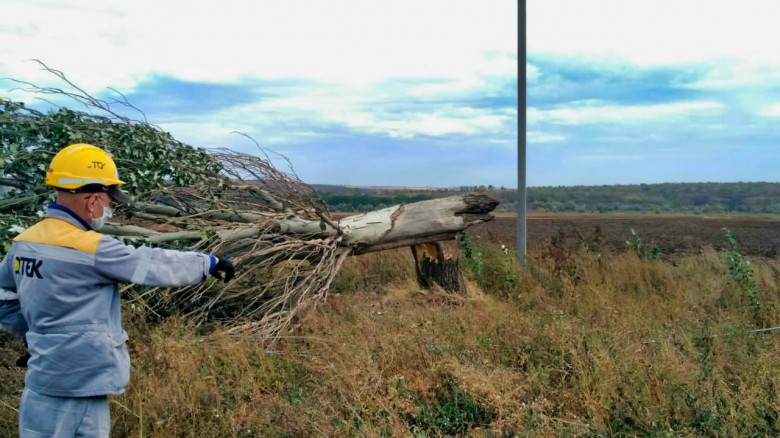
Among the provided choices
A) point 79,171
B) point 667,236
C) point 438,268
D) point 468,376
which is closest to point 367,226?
point 438,268

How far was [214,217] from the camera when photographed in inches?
287

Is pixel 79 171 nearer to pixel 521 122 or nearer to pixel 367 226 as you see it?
pixel 367 226

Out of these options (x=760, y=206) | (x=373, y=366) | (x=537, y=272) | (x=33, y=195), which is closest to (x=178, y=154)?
(x=33, y=195)

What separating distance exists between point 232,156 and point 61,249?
4.82m

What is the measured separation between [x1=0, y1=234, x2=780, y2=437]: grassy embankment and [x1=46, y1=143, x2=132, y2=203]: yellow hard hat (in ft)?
5.56

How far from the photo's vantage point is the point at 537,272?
9094mm

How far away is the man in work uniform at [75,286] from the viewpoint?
2965mm

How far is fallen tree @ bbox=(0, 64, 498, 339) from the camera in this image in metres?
6.35

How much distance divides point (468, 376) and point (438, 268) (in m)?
4.23

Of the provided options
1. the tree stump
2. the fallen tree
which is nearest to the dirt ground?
the tree stump

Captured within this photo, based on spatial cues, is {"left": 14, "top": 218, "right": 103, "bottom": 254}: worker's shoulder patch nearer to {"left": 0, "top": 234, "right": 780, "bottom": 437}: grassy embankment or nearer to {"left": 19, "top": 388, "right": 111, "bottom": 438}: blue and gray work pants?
{"left": 19, "top": 388, "right": 111, "bottom": 438}: blue and gray work pants

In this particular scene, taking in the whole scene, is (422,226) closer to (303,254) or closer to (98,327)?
(303,254)

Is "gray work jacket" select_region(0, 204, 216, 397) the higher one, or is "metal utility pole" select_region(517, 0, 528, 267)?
"metal utility pole" select_region(517, 0, 528, 267)

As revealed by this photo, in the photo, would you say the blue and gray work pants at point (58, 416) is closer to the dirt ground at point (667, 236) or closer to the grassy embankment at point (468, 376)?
the grassy embankment at point (468, 376)
